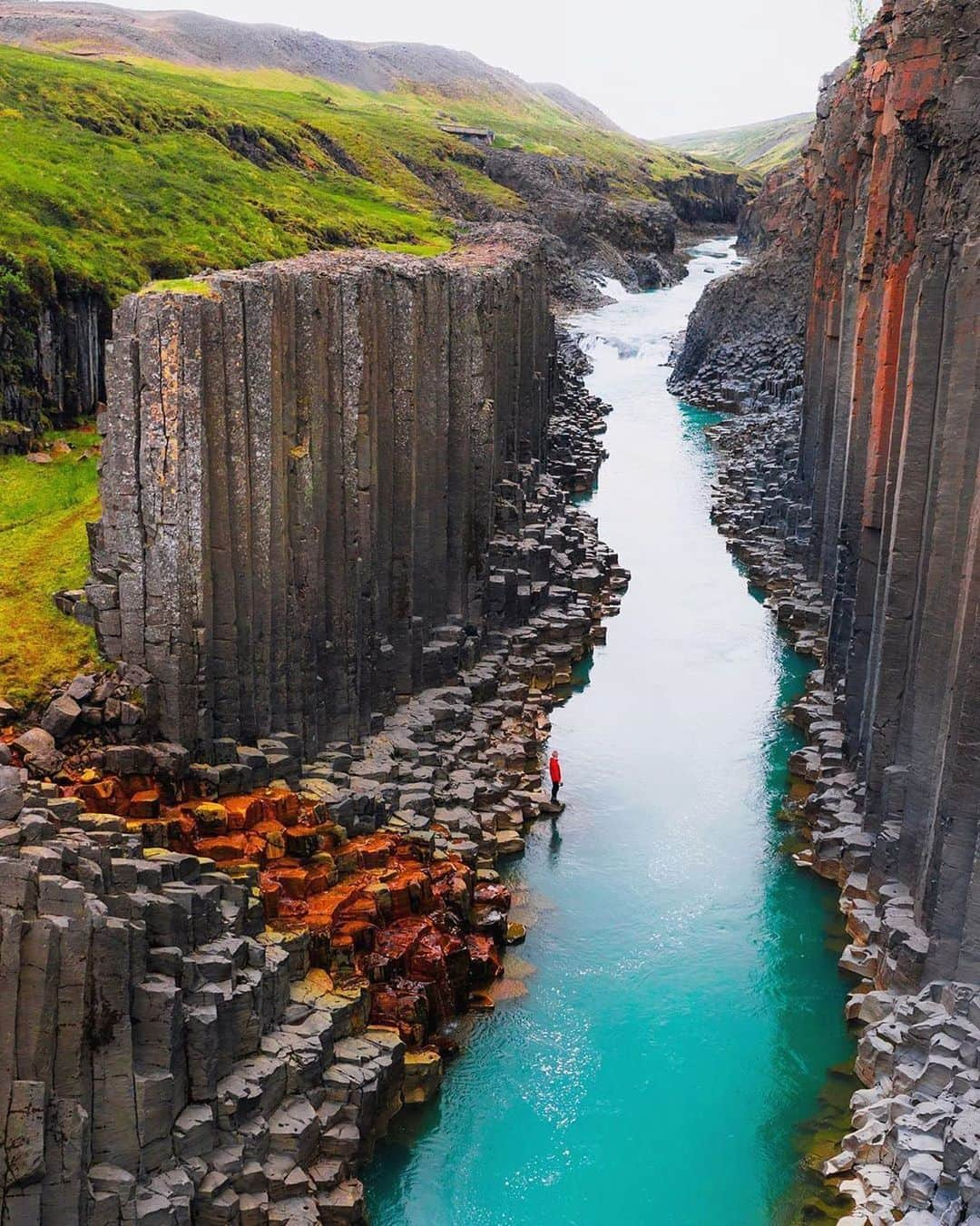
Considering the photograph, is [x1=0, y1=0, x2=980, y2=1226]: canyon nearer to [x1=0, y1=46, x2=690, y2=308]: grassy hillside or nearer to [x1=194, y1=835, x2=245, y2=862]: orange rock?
[x1=194, y1=835, x2=245, y2=862]: orange rock

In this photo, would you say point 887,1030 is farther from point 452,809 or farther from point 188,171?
point 188,171

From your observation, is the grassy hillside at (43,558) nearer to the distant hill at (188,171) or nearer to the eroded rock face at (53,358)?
the eroded rock face at (53,358)

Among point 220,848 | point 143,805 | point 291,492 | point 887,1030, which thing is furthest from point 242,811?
point 887,1030

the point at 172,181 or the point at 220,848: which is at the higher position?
the point at 172,181

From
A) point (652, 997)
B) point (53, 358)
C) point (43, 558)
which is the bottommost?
point (652, 997)

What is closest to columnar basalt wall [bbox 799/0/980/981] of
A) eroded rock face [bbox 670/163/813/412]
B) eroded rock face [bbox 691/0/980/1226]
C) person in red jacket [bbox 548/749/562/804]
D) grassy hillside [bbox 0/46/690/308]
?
eroded rock face [bbox 691/0/980/1226]

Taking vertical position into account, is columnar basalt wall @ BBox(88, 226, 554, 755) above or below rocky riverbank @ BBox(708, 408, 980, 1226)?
above

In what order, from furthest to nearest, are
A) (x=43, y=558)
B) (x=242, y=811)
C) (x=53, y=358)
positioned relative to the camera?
(x=53, y=358) < (x=43, y=558) < (x=242, y=811)

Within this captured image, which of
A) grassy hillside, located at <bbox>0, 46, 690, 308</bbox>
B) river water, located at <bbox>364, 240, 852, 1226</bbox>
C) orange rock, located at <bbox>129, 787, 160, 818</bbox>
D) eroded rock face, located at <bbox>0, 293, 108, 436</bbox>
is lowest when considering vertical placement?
river water, located at <bbox>364, 240, 852, 1226</bbox>
